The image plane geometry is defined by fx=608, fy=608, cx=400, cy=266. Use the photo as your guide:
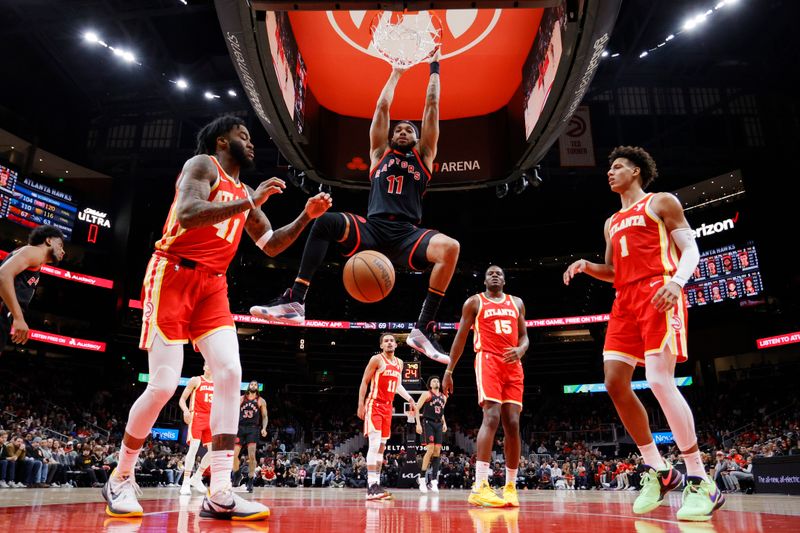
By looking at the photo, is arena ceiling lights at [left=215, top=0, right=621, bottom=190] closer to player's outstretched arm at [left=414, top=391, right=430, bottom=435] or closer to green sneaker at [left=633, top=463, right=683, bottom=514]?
green sneaker at [left=633, top=463, right=683, bottom=514]

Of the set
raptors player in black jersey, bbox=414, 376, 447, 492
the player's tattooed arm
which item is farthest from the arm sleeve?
raptors player in black jersey, bbox=414, 376, 447, 492

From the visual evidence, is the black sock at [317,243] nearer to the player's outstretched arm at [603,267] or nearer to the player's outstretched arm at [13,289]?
the player's outstretched arm at [603,267]

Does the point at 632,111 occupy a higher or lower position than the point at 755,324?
higher

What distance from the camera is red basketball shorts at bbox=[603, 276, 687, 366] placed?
4035mm

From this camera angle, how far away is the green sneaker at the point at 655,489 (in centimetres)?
420

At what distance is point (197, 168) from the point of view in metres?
3.62

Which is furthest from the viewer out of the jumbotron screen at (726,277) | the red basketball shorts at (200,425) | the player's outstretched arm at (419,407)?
the jumbotron screen at (726,277)

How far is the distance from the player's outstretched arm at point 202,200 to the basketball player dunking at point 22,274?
1.94 m

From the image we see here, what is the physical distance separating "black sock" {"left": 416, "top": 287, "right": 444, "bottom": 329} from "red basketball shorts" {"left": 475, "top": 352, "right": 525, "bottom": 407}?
1567mm

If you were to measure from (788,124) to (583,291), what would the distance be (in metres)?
12.1

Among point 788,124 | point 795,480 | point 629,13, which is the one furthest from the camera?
point 788,124

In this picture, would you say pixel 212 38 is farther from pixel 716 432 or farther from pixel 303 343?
pixel 716 432

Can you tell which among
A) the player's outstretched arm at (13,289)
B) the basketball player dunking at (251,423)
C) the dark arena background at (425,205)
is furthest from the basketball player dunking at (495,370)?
the basketball player dunking at (251,423)

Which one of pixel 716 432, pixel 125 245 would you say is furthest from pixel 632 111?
pixel 125 245
